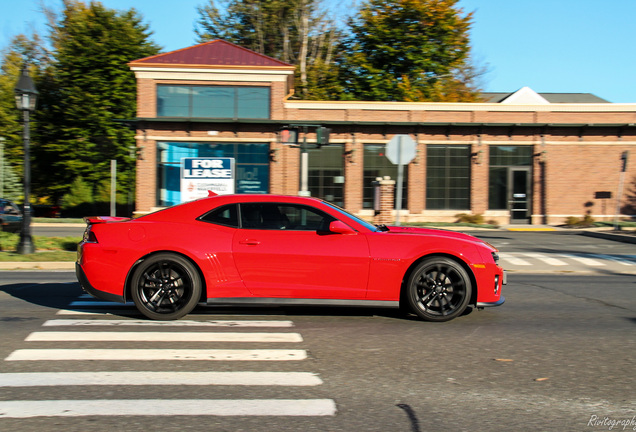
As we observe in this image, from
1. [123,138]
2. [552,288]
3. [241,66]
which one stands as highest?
[241,66]

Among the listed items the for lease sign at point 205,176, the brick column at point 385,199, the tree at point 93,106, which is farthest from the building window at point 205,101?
the for lease sign at point 205,176

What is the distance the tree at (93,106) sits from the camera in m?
36.7

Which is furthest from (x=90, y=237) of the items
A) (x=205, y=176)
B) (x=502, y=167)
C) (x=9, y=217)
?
(x=502, y=167)

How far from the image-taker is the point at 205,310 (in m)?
7.64

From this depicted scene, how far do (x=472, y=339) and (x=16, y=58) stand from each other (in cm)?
5376

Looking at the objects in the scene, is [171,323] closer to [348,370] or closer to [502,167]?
[348,370]

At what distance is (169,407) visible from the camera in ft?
13.5

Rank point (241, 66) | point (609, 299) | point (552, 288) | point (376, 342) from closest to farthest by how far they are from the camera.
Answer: point (376, 342) → point (609, 299) → point (552, 288) → point (241, 66)

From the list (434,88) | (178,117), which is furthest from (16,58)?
(434,88)

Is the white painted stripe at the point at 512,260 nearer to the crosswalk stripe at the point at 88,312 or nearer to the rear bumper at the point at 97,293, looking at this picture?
the crosswalk stripe at the point at 88,312

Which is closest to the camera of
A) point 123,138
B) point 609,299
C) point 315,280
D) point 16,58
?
point 315,280

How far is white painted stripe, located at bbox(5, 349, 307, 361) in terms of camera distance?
534 cm

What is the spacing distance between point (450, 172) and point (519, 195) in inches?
142

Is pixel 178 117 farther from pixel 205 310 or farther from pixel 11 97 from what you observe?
pixel 11 97
